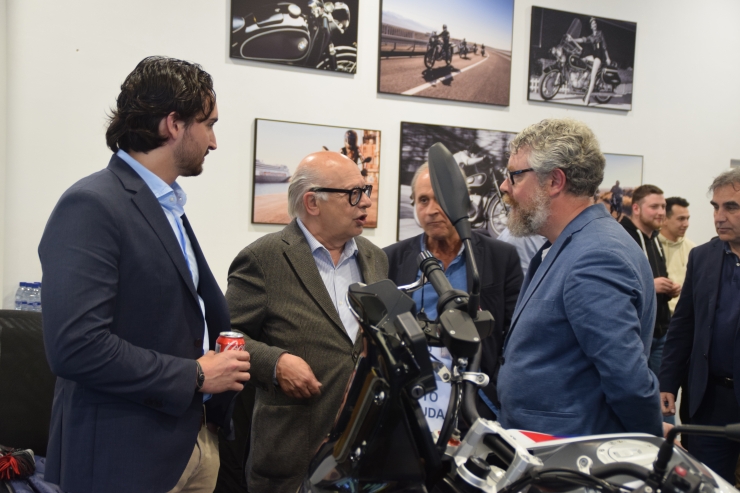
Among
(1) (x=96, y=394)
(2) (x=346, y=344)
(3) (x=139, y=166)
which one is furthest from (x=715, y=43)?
(1) (x=96, y=394)

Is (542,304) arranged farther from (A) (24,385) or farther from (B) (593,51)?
(B) (593,51)

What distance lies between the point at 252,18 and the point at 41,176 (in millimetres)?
1630

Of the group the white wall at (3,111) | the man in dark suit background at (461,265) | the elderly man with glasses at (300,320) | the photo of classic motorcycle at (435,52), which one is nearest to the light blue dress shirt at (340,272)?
the elderly man with glasses at (300,320)

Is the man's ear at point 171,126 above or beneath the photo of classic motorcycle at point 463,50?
beneath

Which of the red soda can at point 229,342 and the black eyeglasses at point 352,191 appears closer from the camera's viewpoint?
the red soda can at point 229,342

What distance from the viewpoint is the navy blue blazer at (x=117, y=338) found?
1358 millimetres

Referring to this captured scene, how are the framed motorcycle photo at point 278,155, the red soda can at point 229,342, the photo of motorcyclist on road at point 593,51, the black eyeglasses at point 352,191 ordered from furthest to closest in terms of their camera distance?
1. the photo of motorcyclist on road at point 593,51
2. the framed motorcycle photo at point 278,155
3. the black eyeglasses at point 352,191
4. the red soda can at point 229,342

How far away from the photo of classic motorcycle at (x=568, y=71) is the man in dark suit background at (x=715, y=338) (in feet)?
6.32

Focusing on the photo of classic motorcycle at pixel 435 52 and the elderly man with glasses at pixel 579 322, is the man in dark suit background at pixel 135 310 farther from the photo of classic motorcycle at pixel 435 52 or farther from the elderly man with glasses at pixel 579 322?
the photo of classic motorcycle at pixel 435 52

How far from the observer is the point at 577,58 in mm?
4750

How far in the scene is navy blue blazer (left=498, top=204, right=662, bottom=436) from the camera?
151 cm

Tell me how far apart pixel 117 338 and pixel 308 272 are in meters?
1.01

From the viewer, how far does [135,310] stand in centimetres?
148

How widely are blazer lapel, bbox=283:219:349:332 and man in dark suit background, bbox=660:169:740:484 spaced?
74.2 inches
